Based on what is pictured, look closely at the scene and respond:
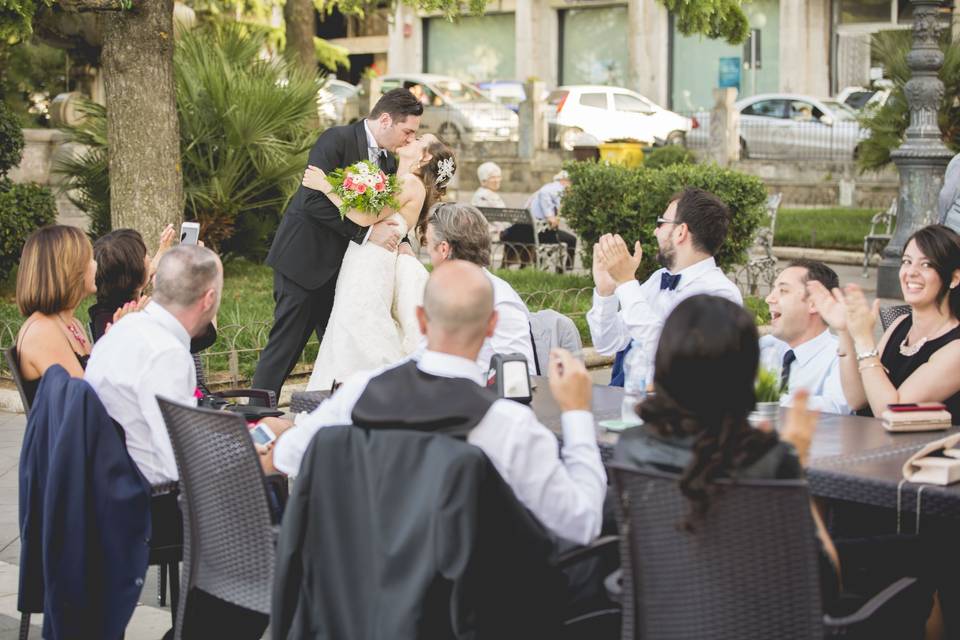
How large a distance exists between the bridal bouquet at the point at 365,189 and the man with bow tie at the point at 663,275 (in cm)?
131

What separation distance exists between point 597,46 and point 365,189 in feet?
131

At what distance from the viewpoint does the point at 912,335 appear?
5094 millimetres

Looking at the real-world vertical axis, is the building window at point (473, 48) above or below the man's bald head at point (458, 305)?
above

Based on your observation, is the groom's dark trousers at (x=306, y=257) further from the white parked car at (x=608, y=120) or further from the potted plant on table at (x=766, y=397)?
the white parked car at (x=608, y=120)

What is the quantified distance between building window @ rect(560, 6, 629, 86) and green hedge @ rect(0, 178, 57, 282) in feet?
111

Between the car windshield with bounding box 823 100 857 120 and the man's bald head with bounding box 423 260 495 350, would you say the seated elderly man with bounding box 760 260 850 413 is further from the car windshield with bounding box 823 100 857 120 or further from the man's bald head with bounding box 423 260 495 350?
the car windshield with bounding box 823 100 857 120

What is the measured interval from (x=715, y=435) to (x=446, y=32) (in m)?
46.4

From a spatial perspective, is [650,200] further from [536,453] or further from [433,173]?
[536,453]

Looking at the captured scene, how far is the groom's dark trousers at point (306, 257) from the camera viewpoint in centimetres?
732

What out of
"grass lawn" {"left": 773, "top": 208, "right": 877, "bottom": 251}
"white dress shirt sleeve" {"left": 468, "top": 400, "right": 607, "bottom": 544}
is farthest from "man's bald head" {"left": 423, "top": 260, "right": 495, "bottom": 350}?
"grass lawn" {"left": 773, "top": 208, "right": 877, "bottom": 251}

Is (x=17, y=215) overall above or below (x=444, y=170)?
below

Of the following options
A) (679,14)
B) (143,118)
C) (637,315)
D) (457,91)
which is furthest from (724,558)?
(457,91)

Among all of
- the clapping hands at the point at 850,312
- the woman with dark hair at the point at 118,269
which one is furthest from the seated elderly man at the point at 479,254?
the clapping hands at the point at 850,312

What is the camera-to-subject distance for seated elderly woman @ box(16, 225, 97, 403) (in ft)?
15.8
